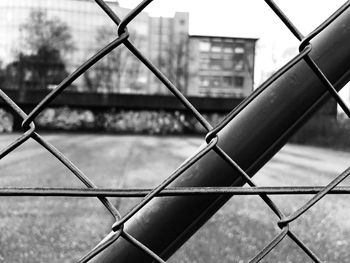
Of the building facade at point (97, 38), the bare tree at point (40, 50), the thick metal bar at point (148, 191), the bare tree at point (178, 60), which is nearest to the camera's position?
the thick metal bar at point (148, 191)

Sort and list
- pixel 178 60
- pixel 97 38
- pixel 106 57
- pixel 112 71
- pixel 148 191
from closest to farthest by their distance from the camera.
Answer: pixel 148 191, pixel 106 57, pixel 178 60, pixel 112 71, pixel 97 38

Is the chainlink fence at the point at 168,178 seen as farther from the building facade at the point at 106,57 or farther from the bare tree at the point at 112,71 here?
the bare tree at the point at 112,71

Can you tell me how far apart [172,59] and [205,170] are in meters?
31.2

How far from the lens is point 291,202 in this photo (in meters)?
5.73

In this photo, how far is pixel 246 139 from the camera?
0.45m

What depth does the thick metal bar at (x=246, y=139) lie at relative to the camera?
0.45 m

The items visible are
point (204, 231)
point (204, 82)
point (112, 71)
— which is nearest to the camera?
point (204, 231)

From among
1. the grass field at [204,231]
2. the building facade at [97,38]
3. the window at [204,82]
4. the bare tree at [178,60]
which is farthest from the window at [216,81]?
the grass field at [204,231]

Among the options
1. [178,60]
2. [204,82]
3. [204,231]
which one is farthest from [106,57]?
[204,231]

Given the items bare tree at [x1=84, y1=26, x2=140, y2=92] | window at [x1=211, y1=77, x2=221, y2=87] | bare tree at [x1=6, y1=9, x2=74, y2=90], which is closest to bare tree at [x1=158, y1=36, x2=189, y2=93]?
window at [x1=211, y1=77, x2=221, y2=87]

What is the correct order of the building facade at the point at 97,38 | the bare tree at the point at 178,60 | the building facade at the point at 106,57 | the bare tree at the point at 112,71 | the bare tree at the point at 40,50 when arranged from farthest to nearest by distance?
the bare tree at the point at 40,50, the building facade at the point at 97,38, the bare tree at the point at 112,71, the building facade at the point at 106,57, the bare tree at the point at 178,60

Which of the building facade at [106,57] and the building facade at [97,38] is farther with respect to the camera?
the building facade at [97,38]

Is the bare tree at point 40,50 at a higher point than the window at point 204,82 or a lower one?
higher

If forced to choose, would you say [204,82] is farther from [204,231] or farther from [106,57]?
[204,231]
